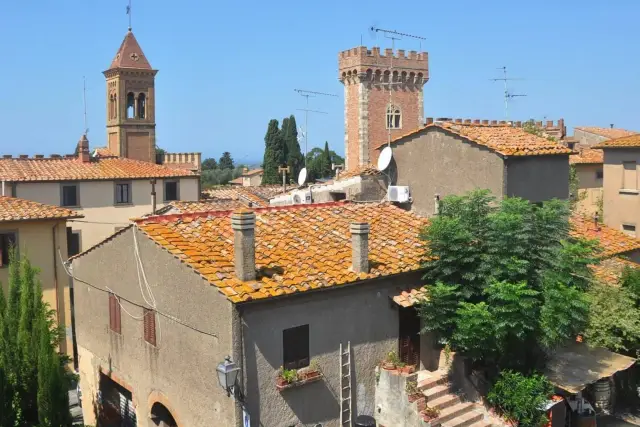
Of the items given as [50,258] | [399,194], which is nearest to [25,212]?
[50,258]

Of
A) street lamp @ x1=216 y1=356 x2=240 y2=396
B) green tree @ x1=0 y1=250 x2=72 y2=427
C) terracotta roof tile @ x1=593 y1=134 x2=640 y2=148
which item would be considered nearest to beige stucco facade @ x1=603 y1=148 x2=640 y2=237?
terracotta roof tile @ x1=593 y1=134 x2=640 y2=148

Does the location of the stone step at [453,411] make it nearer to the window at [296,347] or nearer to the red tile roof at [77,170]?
the window at [296,347]

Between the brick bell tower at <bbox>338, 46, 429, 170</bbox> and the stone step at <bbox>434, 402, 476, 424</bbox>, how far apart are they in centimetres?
4067

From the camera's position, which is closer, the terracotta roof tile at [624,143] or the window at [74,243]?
the terracotta roof tile at [624,143]

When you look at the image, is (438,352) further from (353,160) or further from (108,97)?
(108,97)

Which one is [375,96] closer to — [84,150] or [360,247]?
[84,150]

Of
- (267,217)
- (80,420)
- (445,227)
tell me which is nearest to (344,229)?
(267,217)

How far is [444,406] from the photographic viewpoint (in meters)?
15.1

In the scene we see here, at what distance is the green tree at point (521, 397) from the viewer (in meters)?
15.0

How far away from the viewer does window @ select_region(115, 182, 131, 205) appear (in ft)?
131

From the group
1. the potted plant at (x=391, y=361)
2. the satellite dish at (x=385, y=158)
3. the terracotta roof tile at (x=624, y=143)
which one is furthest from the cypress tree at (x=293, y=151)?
the potted plant at (x=391, y=361)

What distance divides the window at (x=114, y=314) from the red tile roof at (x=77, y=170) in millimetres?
21600

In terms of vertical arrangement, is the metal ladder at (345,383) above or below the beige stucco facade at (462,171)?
below

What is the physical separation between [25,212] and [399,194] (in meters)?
14.2
